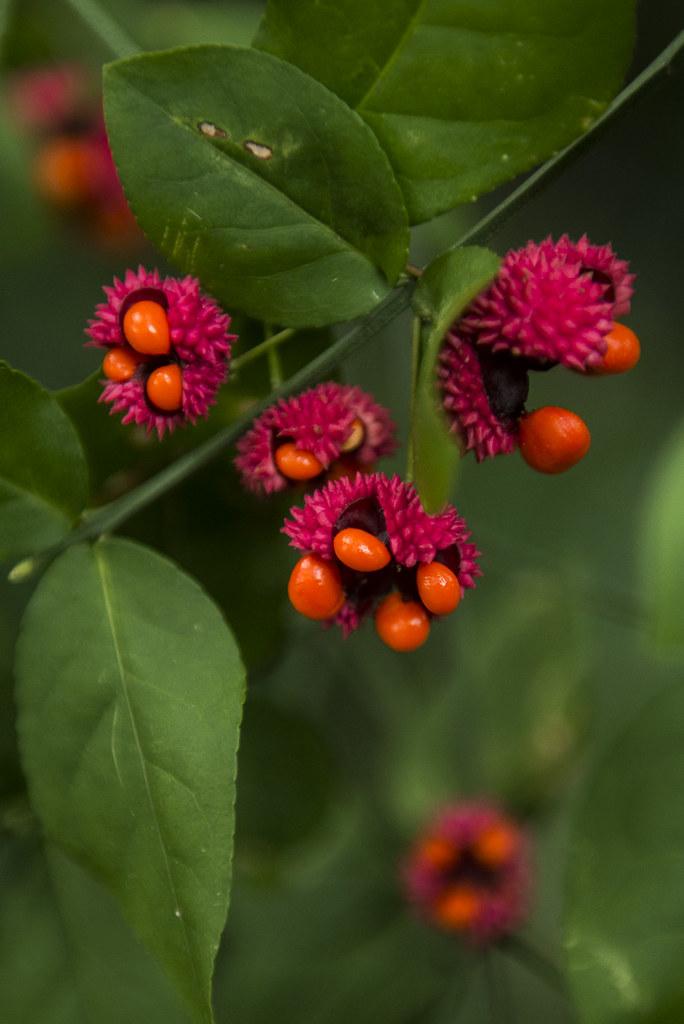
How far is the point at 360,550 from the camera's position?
0.70m

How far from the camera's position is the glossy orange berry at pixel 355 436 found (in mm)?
831

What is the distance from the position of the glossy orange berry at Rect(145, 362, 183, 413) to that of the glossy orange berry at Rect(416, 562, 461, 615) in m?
0.23

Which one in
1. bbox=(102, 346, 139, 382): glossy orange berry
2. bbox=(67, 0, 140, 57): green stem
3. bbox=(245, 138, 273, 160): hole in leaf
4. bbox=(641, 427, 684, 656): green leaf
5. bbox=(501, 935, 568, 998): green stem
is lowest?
bbox=(501, 935, 568, 998): green stem

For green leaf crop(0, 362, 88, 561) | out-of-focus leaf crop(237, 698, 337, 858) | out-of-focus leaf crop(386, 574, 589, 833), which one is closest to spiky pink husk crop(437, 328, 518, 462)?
green leaf crop(0, 362, 88, 561)

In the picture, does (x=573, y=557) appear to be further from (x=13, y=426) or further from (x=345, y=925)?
(x=13, y=426)

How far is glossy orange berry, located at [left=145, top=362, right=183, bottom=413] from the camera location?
789 mm

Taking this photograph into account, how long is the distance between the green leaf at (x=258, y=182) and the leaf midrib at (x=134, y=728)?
0.25 metres

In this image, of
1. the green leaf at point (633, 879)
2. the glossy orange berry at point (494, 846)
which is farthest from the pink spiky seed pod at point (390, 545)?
the glossy orange berry at point (494, 846)

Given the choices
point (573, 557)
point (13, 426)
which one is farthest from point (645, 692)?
point (13, 426)

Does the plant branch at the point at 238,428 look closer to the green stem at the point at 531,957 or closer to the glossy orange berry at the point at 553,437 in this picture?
the glossy orange berry at the point at 553,437

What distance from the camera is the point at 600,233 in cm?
206

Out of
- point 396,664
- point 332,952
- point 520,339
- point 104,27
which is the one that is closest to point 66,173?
point 104,27

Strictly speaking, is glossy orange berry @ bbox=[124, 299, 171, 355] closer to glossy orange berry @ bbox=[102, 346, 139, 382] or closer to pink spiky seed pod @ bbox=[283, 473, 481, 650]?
glossy orange berry @ bbox=[102, 346, 139, 382]

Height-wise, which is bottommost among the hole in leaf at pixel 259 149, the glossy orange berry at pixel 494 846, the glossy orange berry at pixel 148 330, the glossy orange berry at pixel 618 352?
the glossy orange berry at pixel 494 846
